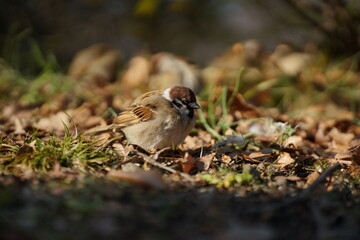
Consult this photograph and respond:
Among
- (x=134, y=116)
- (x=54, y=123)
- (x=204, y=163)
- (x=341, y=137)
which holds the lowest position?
(x=341, y=137)

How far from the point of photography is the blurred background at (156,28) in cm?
634

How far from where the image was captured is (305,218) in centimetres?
232

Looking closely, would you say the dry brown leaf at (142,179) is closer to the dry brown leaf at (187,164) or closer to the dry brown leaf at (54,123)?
the dry brown leaf at (187,164)

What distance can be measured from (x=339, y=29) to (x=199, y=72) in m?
2.08

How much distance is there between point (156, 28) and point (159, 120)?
16.1 ft

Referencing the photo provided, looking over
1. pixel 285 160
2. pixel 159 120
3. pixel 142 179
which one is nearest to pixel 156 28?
pixel 159 120

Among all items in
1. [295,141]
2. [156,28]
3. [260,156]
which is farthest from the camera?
[156,28]

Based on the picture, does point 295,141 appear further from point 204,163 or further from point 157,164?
point 157,164

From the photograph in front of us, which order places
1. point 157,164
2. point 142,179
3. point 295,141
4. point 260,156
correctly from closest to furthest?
point 142,179 < point 157,164 < point 260,156 < point 295,141

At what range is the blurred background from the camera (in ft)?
20.8

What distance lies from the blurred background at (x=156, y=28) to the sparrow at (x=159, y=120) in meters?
2.63

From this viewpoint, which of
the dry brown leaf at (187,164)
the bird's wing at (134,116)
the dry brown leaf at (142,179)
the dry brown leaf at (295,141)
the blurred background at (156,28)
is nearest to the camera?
the dry brown leaf at (142,179)

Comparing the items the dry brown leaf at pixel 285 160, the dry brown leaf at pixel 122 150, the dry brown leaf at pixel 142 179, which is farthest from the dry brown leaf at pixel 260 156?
the dry brown leaf at pixel 142 179

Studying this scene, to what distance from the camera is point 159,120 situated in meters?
3.64
